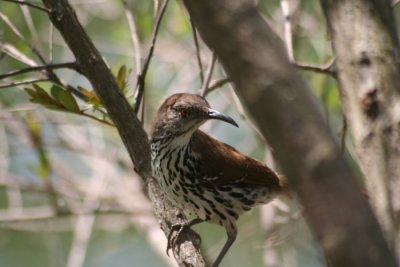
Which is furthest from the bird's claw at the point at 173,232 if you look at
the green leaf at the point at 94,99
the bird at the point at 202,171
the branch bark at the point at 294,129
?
the branch bark at the point at 294,129

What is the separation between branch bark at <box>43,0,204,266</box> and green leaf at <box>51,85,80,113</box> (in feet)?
0.45

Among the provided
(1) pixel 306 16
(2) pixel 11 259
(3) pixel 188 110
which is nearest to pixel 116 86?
(3) pixel 188 110

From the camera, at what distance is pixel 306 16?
643 cm

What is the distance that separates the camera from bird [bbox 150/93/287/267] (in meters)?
4.41

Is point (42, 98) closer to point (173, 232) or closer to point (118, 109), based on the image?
point (118, 109)

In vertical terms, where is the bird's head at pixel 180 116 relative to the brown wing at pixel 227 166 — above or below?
above

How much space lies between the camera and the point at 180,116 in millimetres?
4574

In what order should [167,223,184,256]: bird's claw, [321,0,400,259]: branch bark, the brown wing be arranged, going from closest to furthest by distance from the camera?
[321,0,400,259]: branch bark → [167,223,184,256]: bird's claw → the brown wing

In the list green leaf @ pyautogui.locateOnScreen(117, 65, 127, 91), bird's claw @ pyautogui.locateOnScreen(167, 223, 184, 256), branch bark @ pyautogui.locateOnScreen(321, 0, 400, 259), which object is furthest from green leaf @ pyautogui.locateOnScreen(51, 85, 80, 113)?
branch bark @ pyautogui.locateOnScreen(321, 0, 400, 259)

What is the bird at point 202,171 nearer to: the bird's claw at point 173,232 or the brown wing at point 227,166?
the brown wing at point 227,166

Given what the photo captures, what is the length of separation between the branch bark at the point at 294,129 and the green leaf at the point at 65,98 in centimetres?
228

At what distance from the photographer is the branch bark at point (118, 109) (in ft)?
10.9

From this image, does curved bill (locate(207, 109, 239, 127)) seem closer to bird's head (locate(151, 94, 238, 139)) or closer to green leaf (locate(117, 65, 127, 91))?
bird's head (locate(151, 94, 238, 139))

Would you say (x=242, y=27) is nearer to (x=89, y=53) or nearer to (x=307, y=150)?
(x=307, y=150)
